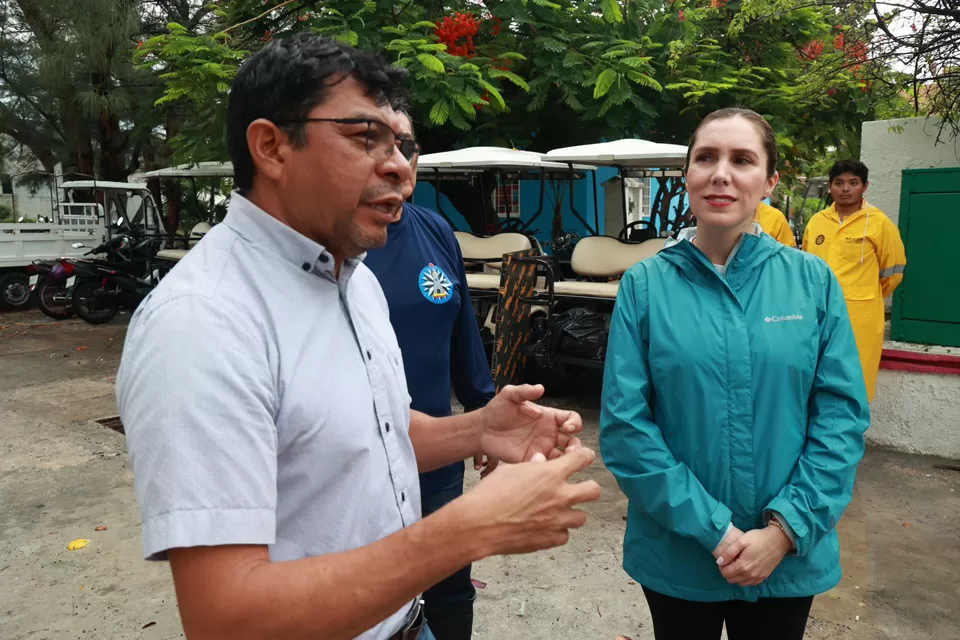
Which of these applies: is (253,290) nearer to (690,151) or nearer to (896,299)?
(690,151)

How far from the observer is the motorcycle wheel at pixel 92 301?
1236 centimetres

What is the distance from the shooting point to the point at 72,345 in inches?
430

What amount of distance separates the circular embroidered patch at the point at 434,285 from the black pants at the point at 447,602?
602 mm

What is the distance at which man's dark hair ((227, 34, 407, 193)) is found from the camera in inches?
46.8

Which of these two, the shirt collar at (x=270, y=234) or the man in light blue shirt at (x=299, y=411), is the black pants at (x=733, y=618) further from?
the shirt collar at (x=270, y=234)

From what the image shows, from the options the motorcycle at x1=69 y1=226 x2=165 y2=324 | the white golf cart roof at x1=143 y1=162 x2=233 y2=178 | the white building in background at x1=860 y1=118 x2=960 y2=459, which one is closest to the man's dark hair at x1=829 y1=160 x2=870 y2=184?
the white building in background at x1=860 y1=118 x2=960 y2=459

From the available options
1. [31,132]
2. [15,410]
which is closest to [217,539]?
[15,410]

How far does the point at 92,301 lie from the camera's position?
12.5 metres

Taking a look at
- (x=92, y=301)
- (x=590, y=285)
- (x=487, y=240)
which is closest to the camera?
(x=590, y=285)

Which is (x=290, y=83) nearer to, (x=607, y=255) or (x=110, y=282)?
(x=607, y=255)

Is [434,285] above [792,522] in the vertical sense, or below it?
above

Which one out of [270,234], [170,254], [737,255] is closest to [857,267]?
[737,255]

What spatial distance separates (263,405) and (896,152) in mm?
7718

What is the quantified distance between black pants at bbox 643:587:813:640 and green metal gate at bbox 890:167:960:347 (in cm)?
531
